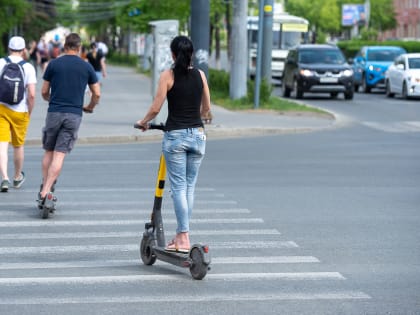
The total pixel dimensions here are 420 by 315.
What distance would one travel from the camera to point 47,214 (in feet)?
39.4

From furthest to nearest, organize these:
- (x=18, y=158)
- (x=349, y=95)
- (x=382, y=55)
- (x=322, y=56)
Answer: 1. (x=382, y=55)
2. (x=322, y=56)
3. (x=349, y=95)
4. (x=18, y=158)

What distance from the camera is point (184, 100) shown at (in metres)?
8.93

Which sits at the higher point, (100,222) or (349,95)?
(100,222)

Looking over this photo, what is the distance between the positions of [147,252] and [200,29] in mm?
18602

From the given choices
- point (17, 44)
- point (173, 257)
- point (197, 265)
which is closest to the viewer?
point (197, 265)

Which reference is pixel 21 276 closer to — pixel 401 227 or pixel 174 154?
pixel 174 154

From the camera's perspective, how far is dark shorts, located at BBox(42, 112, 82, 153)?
12320 mm

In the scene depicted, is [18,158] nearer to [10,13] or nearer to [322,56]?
[322,56]

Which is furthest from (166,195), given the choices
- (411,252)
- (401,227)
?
(411,252)

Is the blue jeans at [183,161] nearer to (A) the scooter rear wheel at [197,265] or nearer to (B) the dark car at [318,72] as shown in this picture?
(A) the scooter rear wheel at [197,265]

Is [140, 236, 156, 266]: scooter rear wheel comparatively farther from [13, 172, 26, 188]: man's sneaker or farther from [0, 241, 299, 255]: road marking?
[13, 172, 26, 188]: man's sneaker

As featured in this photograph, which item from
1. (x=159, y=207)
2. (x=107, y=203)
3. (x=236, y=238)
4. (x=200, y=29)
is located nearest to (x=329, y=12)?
(x=200, y=29)

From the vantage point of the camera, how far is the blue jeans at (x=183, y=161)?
351 inches

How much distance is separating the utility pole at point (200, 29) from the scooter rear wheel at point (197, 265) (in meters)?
18.9
